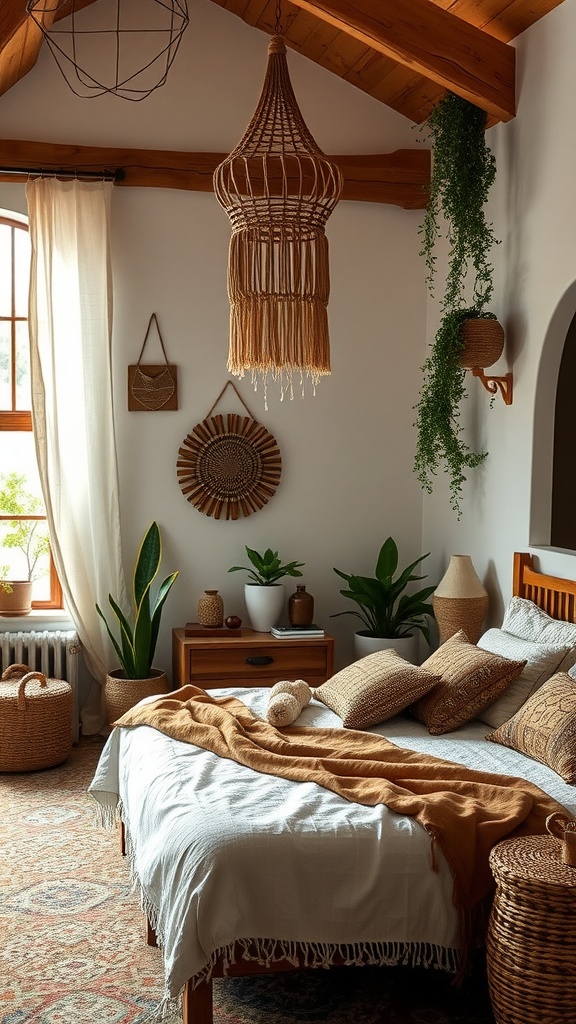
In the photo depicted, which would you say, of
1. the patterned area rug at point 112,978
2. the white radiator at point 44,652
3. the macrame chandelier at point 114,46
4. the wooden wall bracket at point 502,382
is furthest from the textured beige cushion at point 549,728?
the macrame chandelier at point 114,46

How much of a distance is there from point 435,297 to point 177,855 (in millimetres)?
3791

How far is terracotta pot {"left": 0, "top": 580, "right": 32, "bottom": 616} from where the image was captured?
5340 mm

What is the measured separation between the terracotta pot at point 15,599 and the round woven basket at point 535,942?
137 inches

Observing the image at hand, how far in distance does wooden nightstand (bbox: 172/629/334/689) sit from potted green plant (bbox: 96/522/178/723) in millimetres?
151

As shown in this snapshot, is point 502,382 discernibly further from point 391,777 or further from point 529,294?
point 391,777

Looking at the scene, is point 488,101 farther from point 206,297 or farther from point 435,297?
point 206,297

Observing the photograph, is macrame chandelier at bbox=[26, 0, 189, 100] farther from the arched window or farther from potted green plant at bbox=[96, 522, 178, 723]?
potted green plant at bbox=[96, 522, 178, 723]

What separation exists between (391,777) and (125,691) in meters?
2.34

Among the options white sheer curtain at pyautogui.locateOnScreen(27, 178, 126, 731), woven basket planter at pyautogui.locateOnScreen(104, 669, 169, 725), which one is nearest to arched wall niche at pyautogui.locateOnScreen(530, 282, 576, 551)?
woven basket planter at pyautogui.locateOnScreen(104, 669, 169, 725)

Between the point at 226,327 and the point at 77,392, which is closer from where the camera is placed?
the point at 77,392

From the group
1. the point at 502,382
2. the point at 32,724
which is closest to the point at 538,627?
the point at 502,382

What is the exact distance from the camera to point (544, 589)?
4180 mm

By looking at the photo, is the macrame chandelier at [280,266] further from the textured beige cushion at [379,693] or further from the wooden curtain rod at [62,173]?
the wooden curtain rod at [62,173]

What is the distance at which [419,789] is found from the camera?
287cm
